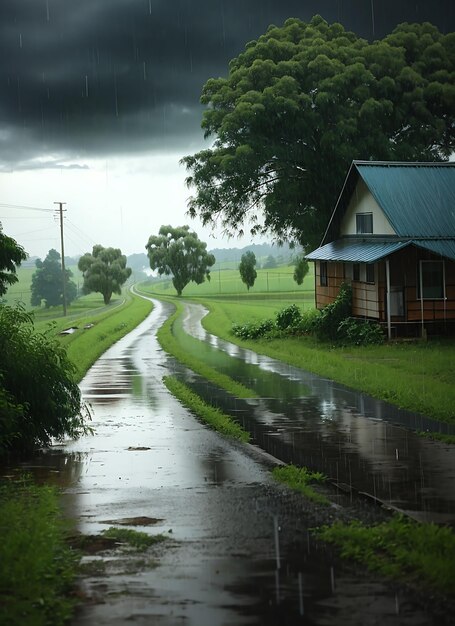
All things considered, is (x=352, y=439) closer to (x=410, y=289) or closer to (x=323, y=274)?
(x=410, y=289)

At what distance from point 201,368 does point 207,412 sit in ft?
27.0

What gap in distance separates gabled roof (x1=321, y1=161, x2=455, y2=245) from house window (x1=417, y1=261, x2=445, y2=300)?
117 cm

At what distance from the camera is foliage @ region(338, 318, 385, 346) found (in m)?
30.3

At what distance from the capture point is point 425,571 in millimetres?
6852

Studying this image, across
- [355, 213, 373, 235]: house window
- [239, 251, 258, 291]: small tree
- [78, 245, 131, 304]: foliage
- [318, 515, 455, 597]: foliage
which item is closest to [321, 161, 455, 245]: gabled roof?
[355, 213, 373, 235]: house window

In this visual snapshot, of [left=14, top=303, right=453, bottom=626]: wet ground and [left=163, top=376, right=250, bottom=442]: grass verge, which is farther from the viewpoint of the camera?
[left=163, top=376, right=250, bottom=442]: grass verge

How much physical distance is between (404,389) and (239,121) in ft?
83.8

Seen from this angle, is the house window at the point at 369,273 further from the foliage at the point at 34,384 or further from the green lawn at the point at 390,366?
the foliage at the point at 34,384

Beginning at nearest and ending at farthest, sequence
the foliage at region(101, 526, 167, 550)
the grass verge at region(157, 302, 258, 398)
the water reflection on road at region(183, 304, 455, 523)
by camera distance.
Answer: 1. the foliage at region(101, 526, 167, 550)
2. the water reflection on road at region(183, 304, 455, 523)
3. the grass verge at region(157, 302, 258, 398)

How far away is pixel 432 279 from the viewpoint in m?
31.8

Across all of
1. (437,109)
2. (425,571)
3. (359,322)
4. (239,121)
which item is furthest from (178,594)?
(437,109)

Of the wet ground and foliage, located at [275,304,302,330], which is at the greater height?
foliage, located at [275,304,302,330]

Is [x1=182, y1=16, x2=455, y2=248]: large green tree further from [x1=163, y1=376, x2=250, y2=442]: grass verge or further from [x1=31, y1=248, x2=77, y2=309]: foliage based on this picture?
[x1=31, y1=248, x2=77, y2=309]: foliage

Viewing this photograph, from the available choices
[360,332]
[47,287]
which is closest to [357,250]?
[360,332]
